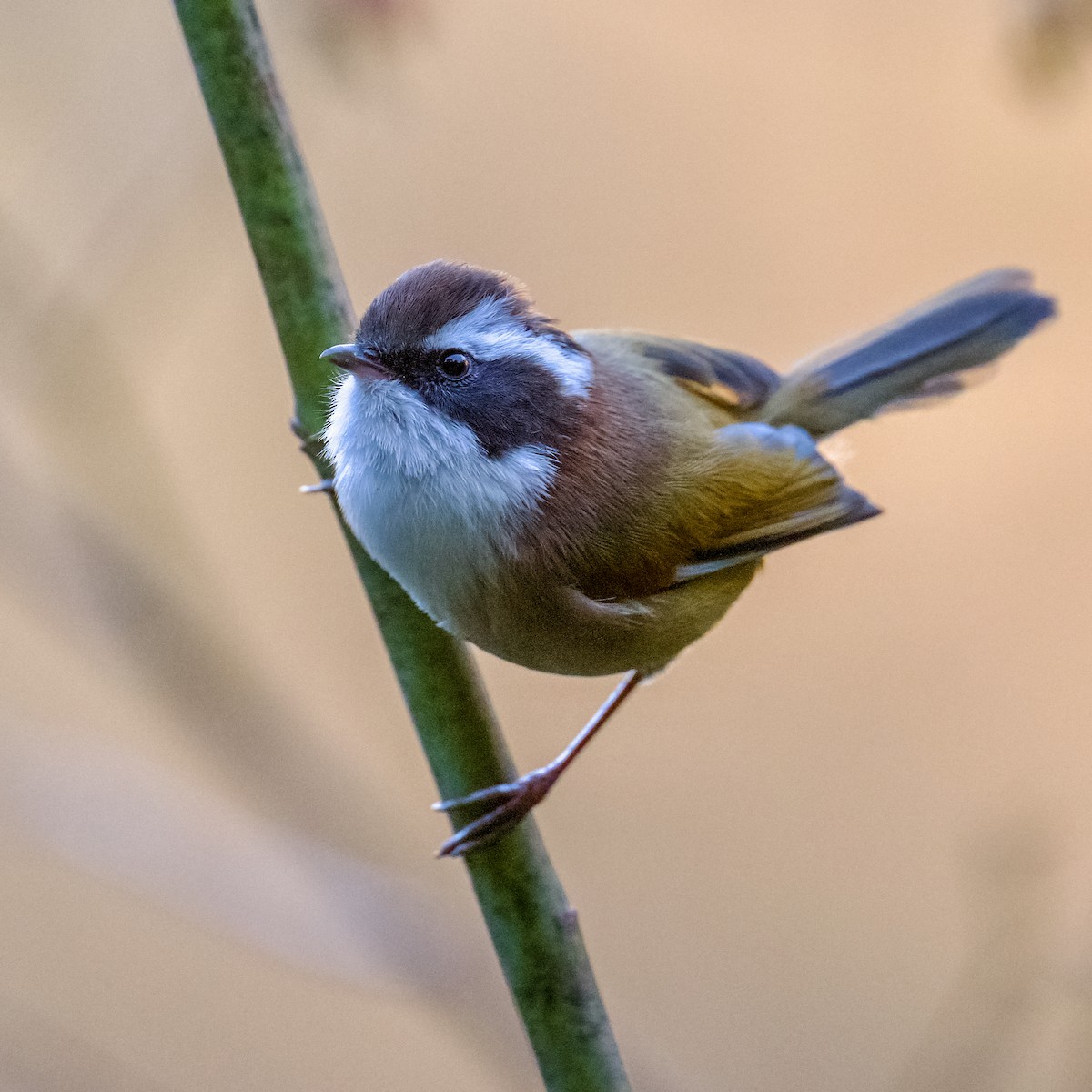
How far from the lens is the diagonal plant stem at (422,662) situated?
64.3 inches

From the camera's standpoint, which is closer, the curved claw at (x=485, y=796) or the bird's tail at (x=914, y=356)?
the curved claw at (x=485, y=796)

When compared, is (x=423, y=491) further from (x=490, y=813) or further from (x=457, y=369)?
(x=490, y=813)

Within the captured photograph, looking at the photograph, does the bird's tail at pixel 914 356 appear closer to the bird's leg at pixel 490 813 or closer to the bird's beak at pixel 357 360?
the bird's beak at pixel 357 360

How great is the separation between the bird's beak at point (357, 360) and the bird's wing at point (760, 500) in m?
0.71

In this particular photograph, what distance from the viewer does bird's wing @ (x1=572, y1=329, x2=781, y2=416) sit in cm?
247

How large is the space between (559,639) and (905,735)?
3.27 m

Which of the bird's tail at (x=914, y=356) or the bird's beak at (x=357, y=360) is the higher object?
the bird's beak at (x=357, y=360)

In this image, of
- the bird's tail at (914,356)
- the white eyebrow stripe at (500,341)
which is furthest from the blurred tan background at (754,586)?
the white eyebrow stripe at (500,341)

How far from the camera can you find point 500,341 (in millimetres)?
1960

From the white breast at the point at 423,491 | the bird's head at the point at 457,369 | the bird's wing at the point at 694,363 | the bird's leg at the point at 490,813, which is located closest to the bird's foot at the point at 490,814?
the bird's leg at the point at 490,813

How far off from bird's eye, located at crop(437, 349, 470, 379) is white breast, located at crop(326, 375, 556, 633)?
67 millimetres

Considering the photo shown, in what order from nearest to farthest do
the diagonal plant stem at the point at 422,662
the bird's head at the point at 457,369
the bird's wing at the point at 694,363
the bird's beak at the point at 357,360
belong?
1. the diagonal plant stem at the point at 422,662
2. the bird's beak at the point at 357,360
3. the bird's head at the point at 457,369
4. the bird's wing at the point at 694,363

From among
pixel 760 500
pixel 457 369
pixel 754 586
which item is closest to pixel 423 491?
pixel 457 369

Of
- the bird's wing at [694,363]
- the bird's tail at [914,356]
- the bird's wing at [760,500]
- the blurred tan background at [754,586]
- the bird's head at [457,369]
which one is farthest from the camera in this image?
the blurred tan background at [754,586]
